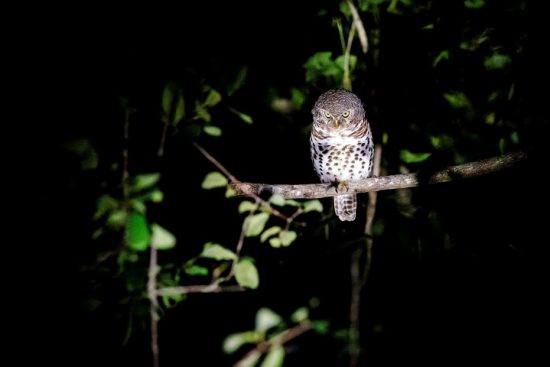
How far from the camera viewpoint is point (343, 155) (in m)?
2.45

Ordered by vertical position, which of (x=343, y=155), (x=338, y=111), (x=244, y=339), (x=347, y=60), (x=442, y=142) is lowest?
(x=244, y=339)

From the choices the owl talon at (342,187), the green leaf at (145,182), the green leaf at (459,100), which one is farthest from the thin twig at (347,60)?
the green leaf at (145,182)

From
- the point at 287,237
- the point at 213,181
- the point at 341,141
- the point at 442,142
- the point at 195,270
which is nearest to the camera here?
the point at 213,181

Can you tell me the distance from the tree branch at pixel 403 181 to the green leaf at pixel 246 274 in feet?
1.29

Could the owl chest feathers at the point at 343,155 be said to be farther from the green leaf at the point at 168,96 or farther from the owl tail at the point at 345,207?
the green leaf at the point at 168,96

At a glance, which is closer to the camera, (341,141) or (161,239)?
(161,239)

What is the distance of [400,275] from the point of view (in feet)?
8.83

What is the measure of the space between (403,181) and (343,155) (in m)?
0.89

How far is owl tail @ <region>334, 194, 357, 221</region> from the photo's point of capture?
256 cm

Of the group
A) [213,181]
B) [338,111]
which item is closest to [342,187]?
[338,111]

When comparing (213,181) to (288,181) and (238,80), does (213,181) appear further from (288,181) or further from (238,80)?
(288,181)

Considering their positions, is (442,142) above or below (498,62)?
below

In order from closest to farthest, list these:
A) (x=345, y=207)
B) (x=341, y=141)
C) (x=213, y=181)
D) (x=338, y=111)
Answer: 1. (x=213, y=181)
2. (x=338, y=111)
3. (x=341, y=141)
4. (x=345, y=207)

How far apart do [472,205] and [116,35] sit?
2.11 meters
